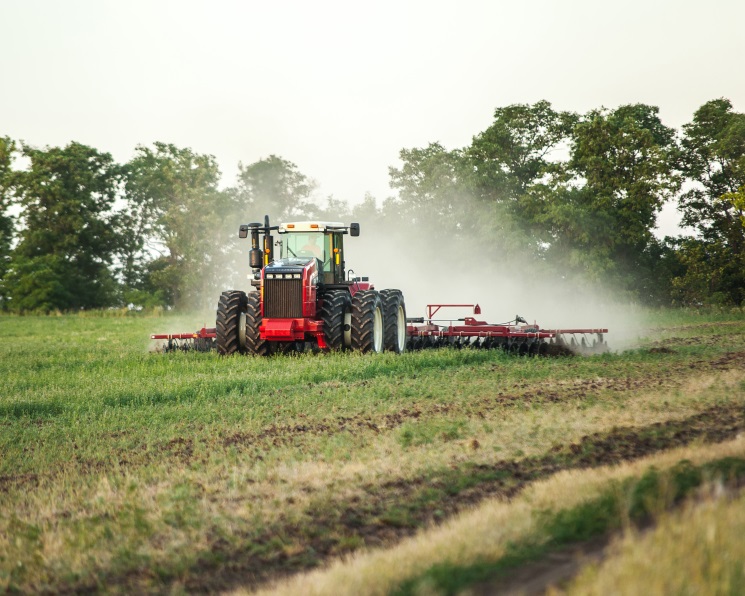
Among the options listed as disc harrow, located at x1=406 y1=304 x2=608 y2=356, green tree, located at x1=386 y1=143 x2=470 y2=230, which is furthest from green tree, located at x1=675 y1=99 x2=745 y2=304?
disc harrow, located at x1=406 y1=304 x2=608 y2=356

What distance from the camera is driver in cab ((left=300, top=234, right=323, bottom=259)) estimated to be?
2178 centimetres

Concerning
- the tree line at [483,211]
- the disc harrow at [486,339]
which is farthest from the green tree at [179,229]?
the disc harrow at [486,339]

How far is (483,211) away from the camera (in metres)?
56.9

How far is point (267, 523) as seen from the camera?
7129mm

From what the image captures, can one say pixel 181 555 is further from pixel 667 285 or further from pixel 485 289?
pixel 667 285

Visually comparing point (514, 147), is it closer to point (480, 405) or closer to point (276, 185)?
point (276, 185)

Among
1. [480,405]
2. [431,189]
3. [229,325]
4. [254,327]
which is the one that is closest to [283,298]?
[254,327]

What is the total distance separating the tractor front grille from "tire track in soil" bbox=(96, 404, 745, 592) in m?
11.1

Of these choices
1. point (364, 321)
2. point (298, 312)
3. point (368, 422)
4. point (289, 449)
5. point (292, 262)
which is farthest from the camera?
point (292, 262)

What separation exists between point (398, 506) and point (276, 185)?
82598 millimetres

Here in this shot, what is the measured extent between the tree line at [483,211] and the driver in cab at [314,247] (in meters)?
24.3

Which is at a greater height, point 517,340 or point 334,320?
point 334,320

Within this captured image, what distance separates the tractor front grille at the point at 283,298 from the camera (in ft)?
66.2

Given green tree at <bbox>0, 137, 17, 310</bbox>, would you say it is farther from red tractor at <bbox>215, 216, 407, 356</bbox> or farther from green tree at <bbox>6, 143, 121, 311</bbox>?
red tractor at <bbox>215, 216, 407, 356</bbox>
